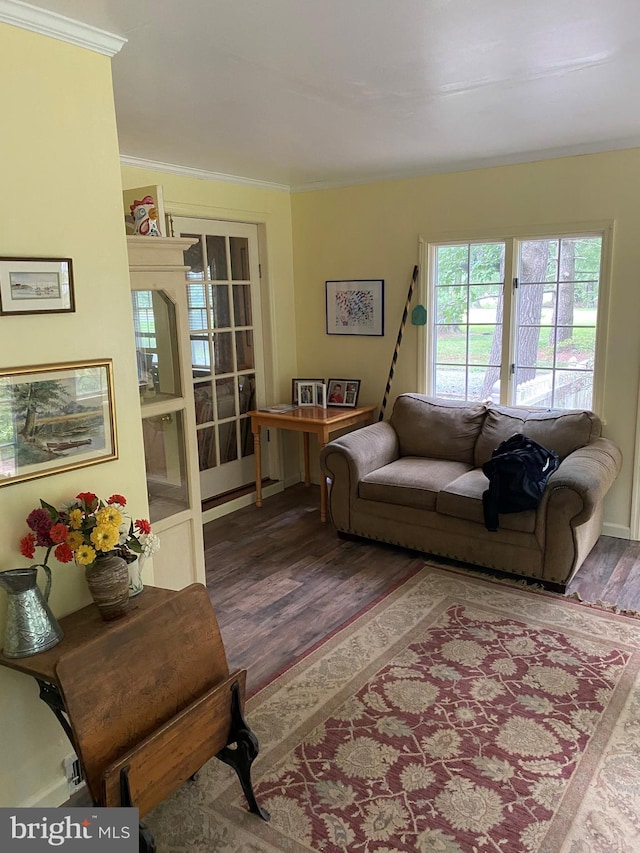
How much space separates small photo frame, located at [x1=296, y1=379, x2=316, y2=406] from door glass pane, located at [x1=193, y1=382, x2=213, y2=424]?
2.36ft

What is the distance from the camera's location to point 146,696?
6.16 feet

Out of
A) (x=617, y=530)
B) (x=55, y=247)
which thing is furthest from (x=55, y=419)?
(x=617, y=530)

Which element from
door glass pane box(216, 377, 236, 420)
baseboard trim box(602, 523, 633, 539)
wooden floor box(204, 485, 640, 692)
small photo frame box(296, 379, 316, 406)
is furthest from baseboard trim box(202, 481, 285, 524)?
baseboard trim box(602, 523, 633, 539)

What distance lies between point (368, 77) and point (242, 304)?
2.64m

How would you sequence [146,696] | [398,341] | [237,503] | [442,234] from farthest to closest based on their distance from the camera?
[237,503] → [398,341] → [442,234] → [146,696]

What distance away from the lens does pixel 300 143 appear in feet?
12.1

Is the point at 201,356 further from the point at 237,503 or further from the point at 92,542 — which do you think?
the point at 92,542

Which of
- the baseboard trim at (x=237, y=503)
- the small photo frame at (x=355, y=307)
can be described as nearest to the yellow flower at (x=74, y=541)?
the baseboard trim at (x=237, y=503)

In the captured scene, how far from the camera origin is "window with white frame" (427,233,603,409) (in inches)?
165

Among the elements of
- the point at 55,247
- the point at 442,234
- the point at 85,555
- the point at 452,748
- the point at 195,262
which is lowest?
the point at 452,748

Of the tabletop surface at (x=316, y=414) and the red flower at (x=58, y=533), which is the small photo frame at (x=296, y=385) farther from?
the red flower at (x=58, y=533)

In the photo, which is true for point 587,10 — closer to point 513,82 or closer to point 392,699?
point 513,82

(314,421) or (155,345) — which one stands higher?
(155,345)

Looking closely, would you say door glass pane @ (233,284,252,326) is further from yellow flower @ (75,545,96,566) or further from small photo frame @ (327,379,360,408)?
yellow flower @ (75,545,96,566)
